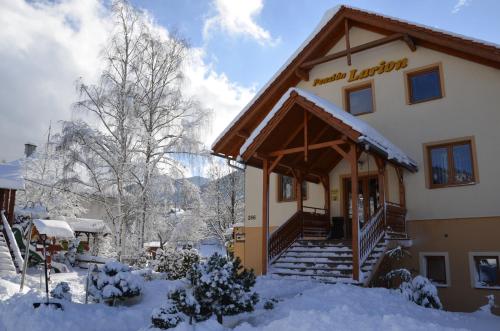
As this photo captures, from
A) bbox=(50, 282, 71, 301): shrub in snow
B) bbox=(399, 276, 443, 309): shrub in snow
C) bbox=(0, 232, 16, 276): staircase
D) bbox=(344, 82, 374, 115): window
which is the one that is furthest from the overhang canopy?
bbox=(0, 232, 16, 276): staircase

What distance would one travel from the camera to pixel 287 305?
807 centimetres

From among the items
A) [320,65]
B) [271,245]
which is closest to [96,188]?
[271,245]

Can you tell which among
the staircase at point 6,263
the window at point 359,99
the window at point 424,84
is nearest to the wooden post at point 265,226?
the window at point 359,99

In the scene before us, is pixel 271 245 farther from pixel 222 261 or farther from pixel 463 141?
pixel 463 141

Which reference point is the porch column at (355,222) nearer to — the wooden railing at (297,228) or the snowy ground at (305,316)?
the snowy ground at (305,316)

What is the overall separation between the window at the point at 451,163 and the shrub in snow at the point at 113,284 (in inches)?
333

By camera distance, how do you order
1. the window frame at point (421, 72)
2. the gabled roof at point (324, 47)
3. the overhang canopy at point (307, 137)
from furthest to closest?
the window frame at point (421, 72), the gabled roof at point (324, 47), the overhang canopy at point (307, 137)

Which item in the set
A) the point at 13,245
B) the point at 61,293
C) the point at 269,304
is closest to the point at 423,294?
the point at 269,304

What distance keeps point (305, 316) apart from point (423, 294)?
11.3 ft

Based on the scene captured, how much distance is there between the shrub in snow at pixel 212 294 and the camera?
6672mm

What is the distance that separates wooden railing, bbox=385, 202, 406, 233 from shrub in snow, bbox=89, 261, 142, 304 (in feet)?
21.6

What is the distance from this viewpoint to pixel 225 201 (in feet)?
120

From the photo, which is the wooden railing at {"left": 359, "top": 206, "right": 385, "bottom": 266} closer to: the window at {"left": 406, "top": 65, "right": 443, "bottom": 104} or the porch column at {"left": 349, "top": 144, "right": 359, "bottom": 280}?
the porch column at {"left": 349, "top": 144, "right": 359, "bottom": 280}

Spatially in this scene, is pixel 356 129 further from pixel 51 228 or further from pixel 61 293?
pixel 51 228
